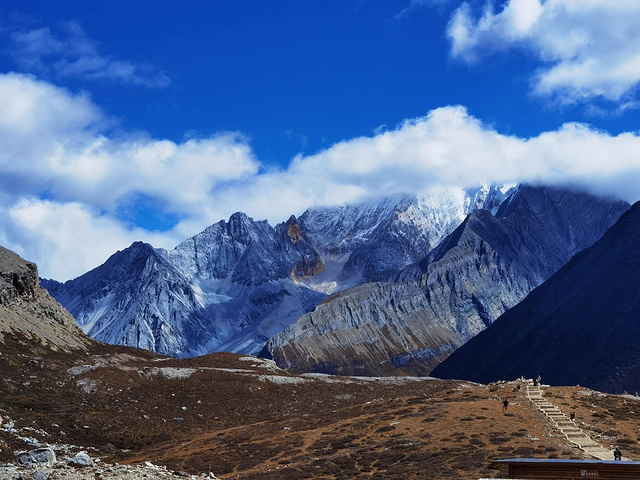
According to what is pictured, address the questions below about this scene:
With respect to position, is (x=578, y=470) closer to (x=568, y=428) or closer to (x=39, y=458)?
(x=568, y=428)

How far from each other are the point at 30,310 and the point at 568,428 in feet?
319

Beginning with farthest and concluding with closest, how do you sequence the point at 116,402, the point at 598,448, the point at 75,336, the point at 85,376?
the point at 75,336, the point at 85,376, the point at 116,402, the point at 598,448

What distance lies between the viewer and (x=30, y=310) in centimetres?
12494

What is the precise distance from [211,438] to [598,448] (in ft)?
122

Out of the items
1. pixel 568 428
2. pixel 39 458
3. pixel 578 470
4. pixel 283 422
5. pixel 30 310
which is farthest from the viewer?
pixel 30 310

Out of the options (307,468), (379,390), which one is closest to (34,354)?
(379,390)

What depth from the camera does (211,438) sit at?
71.8 metres

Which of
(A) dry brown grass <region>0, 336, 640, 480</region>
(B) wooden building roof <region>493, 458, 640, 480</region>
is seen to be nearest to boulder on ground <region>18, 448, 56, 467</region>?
(A) dry brown grass <region>0, 336, 640, 480</region>

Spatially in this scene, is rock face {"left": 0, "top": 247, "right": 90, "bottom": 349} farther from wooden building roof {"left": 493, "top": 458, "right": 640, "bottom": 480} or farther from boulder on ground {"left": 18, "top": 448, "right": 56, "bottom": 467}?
wooden building roof {"left": 493, "top": 458, "right": 640, "bottom": 480}

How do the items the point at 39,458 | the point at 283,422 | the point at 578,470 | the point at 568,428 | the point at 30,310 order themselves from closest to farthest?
the point at 578,470 → the point at 39,458 → the point at 568,428 → the point at 283,422 → the point at 30,310

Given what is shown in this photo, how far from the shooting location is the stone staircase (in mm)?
52562

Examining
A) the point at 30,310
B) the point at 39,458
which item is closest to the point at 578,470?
the point at 39,458

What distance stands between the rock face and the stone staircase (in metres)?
76.5

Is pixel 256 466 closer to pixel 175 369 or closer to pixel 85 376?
pixel 85 376
